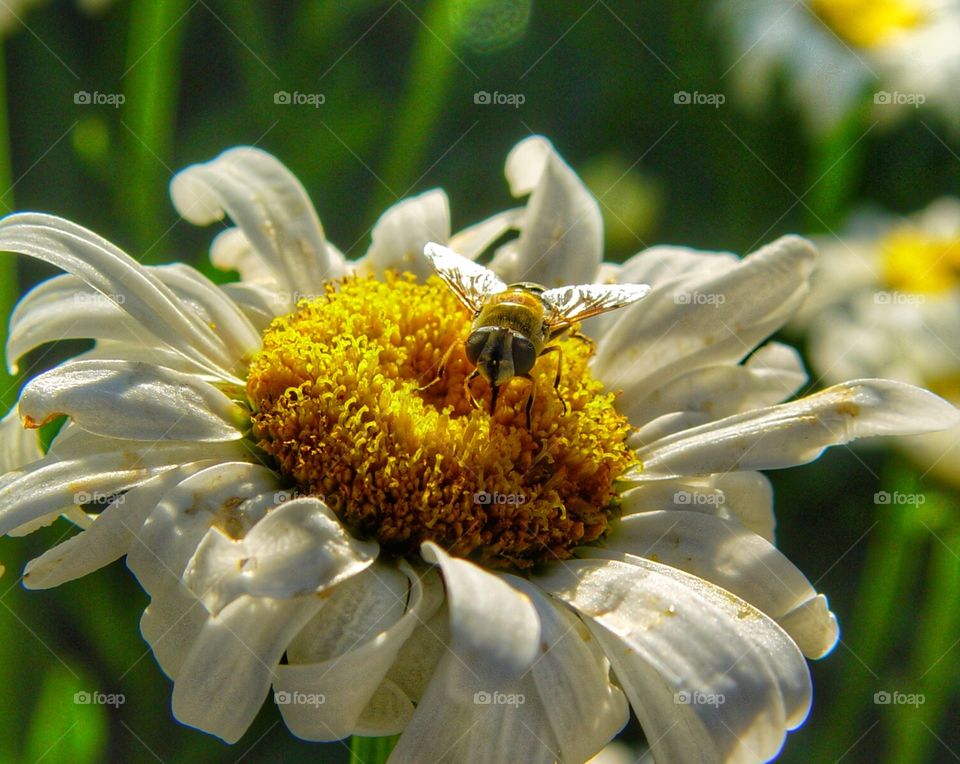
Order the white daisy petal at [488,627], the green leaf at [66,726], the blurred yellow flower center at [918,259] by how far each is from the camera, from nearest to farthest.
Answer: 1. the white daisy petal at [488,627]
2. the green leaf at [66,726]
3. the blurred yellow flower center at [918,259]

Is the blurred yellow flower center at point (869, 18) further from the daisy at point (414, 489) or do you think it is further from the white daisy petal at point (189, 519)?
the white daisy petal at point (189, 519)

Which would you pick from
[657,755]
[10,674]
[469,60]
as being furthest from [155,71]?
[657,755]

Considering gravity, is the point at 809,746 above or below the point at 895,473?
below

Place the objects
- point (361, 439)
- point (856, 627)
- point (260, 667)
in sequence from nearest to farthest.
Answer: point (260, 667) → point (361, 439) → point (856, 627)

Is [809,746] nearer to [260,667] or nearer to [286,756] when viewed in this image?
[286,756]

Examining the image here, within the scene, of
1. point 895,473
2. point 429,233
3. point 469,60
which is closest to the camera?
point 429,233

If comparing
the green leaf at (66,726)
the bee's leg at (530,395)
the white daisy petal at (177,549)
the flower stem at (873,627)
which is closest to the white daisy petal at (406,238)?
the bee's leg at (530,395)

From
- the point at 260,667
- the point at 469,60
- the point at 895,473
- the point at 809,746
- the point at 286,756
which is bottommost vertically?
the point at 809,746
